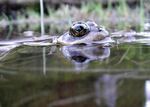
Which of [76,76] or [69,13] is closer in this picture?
[76,76]

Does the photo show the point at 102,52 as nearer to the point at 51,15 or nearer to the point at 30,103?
the point at 30,103

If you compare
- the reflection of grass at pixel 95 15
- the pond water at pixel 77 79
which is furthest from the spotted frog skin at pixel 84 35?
the reflection of grass at pixel 95 15

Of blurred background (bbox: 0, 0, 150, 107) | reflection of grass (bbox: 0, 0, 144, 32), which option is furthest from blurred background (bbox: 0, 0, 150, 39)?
blurred background (bbox: 0, 0, 150, 107)

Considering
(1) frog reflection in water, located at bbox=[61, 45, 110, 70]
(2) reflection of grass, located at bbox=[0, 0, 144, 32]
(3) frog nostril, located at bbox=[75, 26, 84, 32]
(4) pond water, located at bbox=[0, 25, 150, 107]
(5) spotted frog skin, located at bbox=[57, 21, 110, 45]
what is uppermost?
(2) reflection of grass, located at bbox=[0, 0, 144, 32]

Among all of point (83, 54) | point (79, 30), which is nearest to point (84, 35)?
point (79, 30)

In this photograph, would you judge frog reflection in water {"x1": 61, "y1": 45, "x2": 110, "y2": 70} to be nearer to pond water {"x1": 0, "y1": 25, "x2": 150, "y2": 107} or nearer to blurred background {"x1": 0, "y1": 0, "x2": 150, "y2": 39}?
pond water {"x1": 0, "y1": 25, "x2": 150, "y2": 107}

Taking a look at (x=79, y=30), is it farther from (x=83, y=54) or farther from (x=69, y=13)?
(x=69, y=13)

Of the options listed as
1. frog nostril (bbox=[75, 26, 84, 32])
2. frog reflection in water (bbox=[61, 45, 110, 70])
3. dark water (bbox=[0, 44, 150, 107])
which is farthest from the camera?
frog nostril (bbox=[75, 26, 84, 32])

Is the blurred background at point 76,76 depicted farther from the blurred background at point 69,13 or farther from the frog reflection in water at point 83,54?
the blurred background at point 69,13
